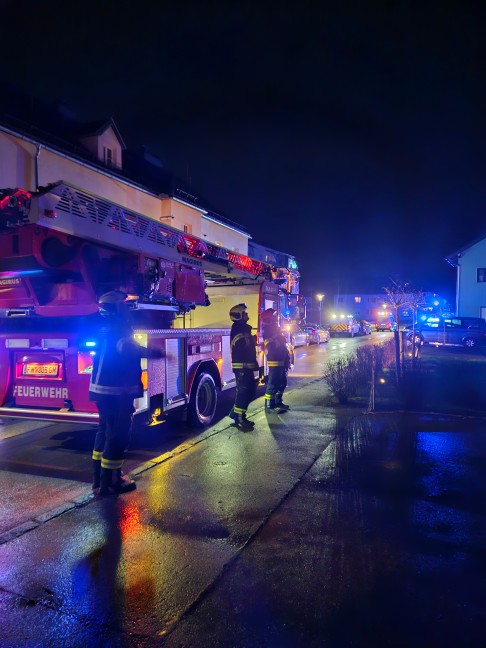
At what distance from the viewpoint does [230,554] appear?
129 inches

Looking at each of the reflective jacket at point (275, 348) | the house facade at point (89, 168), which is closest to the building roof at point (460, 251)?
the house facade at point (89, 168)

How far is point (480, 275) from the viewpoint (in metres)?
34.2

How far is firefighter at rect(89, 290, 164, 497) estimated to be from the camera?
445cm

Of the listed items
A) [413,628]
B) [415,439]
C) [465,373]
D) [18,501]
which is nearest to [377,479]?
[415,439]

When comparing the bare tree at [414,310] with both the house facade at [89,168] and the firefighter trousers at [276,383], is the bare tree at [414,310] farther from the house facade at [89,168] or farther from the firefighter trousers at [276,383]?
the house facade at [89,168]

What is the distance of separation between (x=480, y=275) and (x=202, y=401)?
109 ft

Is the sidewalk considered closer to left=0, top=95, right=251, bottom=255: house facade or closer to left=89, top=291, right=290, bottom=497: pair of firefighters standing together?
left=89, top=291, right=290, bottom=497: pair of firefighters standing together

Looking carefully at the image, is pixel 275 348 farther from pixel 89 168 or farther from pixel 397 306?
pixel 89 168

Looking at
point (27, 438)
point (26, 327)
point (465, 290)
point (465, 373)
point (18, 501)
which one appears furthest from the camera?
point (465, 290)

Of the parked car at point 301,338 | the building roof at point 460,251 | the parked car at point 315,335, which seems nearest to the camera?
the parked car at point 301,338

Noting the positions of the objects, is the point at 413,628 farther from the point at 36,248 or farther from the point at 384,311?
the point at 384,311

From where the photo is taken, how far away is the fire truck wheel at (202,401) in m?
6.98

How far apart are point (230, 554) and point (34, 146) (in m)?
14.7

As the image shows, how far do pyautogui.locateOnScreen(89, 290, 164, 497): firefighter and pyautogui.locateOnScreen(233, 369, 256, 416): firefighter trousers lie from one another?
263cm
